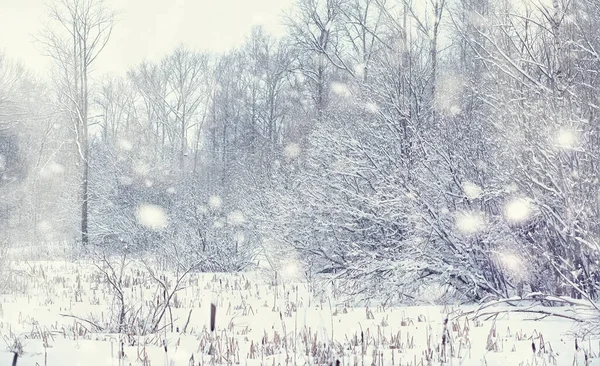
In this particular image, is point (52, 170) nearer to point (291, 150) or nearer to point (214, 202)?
point (214, 202)

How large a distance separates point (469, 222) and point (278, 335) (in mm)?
4328

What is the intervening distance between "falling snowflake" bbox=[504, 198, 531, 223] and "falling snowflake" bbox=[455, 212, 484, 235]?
17.7 inches

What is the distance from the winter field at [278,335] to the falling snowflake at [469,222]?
47.3 inches

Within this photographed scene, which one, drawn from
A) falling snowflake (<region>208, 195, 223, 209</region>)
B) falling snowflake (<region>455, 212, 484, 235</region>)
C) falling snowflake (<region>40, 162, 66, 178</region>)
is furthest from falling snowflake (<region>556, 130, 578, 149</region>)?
falling snowflake (<region>40, 162, 66, 178</region>)

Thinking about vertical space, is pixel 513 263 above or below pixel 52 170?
below

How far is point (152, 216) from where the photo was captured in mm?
20125

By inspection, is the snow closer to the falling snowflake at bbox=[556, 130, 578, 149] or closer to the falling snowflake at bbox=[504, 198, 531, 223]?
the falling snowflake at bbox=[504, 198, 531, 223]

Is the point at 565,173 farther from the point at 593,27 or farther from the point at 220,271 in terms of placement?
the point at 220,271

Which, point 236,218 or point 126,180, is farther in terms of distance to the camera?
point 126,180

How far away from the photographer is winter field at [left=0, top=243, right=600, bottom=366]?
405cm

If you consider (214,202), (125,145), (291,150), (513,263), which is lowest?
(513,263)

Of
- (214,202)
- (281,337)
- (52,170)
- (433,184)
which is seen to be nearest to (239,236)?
(214,202)

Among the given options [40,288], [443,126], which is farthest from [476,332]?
[40,288]

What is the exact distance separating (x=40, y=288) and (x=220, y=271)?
4.57m
